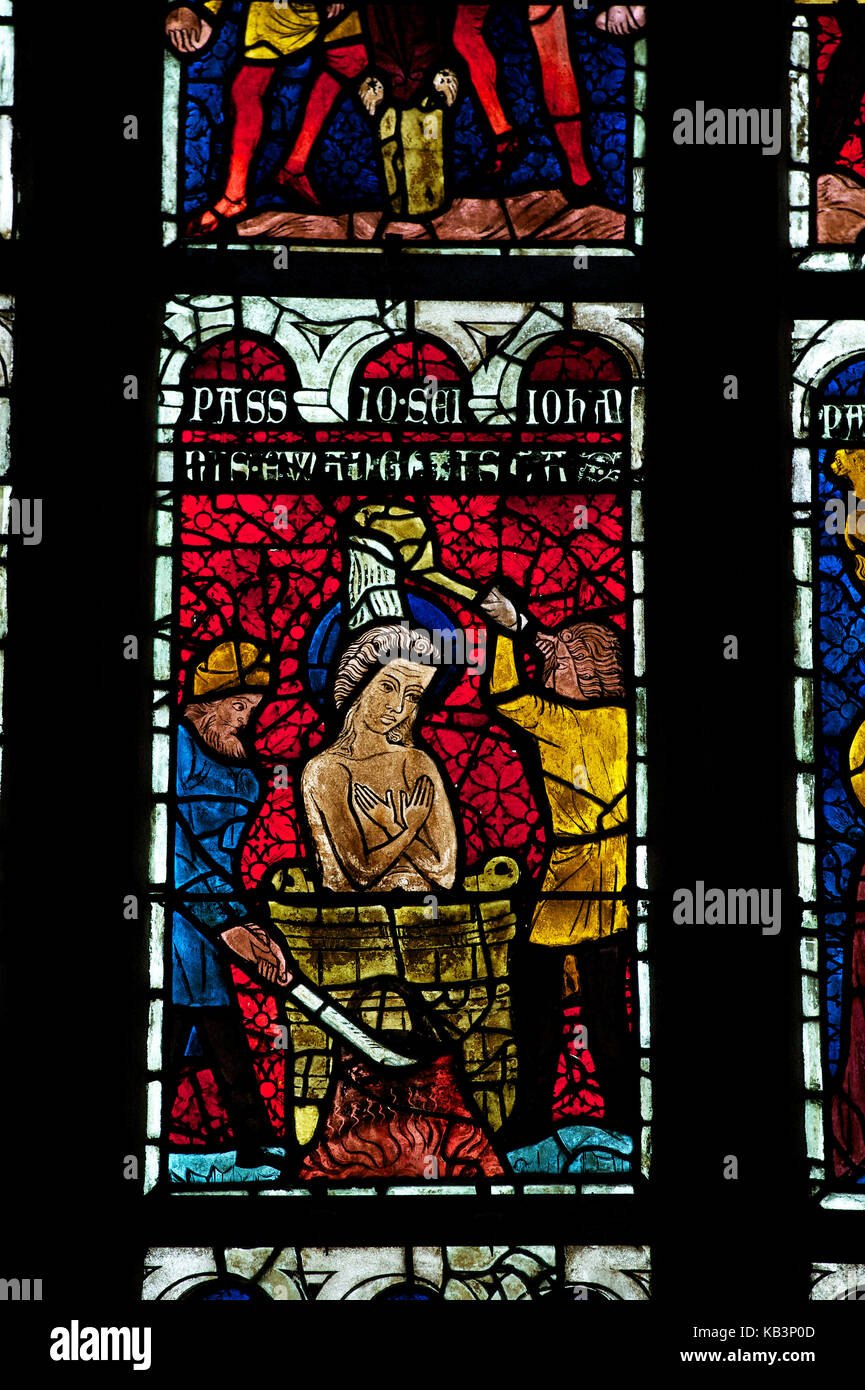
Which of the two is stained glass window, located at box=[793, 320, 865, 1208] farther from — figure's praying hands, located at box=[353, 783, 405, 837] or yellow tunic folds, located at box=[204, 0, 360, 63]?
yellow tunic folds, located at box=[204, 0, 360, 63]

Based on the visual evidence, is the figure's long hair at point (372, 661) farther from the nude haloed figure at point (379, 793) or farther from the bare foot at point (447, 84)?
the bare foot at point (447, 84)

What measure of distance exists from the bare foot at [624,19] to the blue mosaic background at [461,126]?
0.03 meters

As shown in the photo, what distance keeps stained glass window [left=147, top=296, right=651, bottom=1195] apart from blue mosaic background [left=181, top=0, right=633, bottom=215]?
35 centimetres

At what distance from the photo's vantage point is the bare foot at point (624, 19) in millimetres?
5312

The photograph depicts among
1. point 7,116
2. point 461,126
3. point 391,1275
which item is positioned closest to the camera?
Answer: point 391,1275

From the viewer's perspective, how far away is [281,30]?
531 centimetres

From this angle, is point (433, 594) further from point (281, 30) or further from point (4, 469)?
point (281, 30)

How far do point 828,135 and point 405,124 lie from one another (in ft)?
3.76

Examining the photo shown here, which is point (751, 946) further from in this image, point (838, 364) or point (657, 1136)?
point (838, 364)

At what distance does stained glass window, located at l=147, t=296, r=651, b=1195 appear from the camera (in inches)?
188

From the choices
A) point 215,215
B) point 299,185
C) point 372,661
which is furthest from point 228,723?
point 299,185

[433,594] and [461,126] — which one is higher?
[461,126]

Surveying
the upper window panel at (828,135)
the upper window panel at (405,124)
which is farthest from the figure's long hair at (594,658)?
the upper window panel at (828,135)
